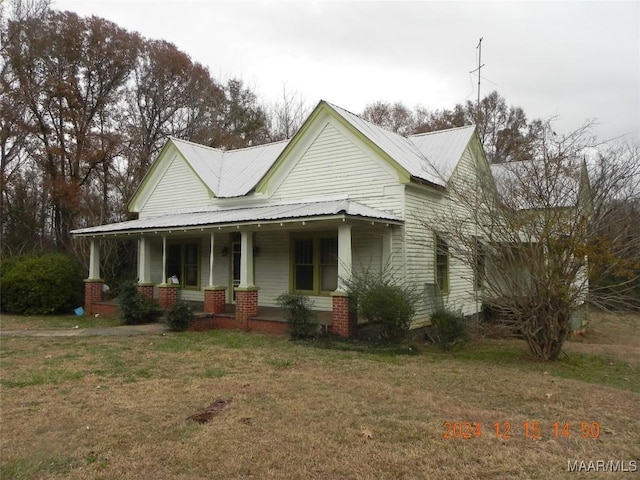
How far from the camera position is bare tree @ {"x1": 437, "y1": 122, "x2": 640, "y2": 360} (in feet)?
28.9

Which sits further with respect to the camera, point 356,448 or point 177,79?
point 177,79

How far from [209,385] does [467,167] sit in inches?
466

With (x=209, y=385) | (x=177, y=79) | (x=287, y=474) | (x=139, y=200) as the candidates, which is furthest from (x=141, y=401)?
(x=177, y=79)

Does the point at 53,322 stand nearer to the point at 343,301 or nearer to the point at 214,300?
the point at 214,300

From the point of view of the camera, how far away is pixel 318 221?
11.6 metres

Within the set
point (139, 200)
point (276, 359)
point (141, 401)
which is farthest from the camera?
point (139, 200)

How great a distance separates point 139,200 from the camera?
1981 centimetres

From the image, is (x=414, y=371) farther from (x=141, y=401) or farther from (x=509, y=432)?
(x=141, y=401)

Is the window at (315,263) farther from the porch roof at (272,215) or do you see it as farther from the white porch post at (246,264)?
the white porch post at (246,264)

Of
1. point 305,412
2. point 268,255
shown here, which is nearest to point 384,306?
point 305,412

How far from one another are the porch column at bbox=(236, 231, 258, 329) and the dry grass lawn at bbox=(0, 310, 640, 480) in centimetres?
289

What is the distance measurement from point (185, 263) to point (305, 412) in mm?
13168

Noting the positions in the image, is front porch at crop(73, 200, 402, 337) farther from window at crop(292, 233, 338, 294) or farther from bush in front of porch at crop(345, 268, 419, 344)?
bush in front of porch at crop(345, 268, 419, 344)
